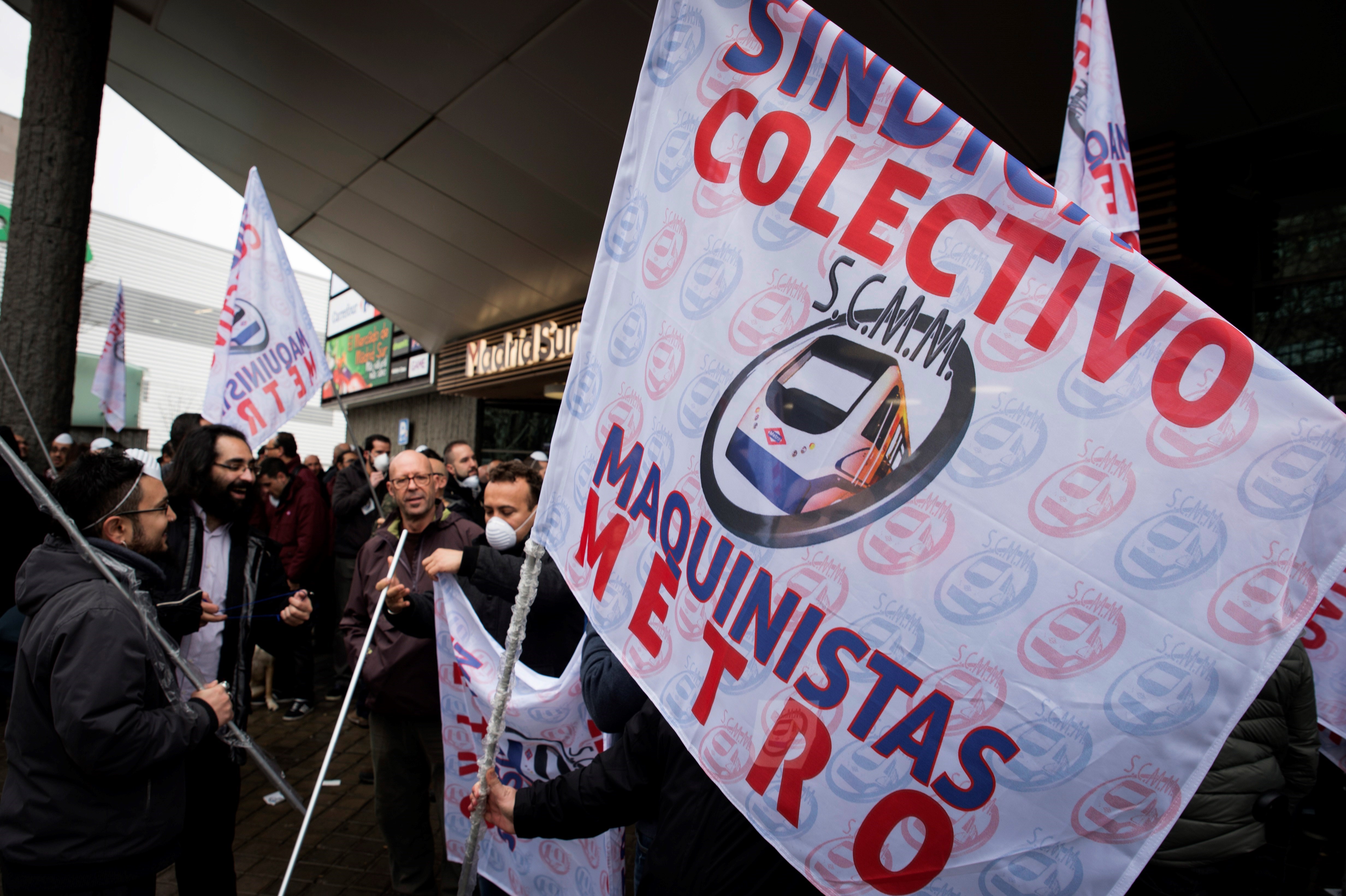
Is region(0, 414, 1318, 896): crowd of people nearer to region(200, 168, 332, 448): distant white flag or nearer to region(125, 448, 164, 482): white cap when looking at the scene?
region(125, 448, 164, 482): white cap

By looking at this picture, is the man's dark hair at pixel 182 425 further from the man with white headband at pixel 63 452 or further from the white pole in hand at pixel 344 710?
the white pole in hand at pixel 344 710

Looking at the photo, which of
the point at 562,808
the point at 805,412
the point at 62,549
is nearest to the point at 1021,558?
the point at 805,412

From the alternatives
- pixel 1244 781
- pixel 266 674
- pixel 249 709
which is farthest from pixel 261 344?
pixel 1244 781

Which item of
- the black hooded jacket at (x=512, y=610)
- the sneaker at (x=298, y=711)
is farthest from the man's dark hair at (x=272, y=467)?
the black hooded jacket at (x=512, y=610)

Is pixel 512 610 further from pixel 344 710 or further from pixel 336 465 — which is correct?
pixel 336 465

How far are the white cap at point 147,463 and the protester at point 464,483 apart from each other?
188 cm

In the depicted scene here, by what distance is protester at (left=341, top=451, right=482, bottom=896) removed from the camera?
3.21 m

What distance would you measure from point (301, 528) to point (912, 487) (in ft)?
20.3

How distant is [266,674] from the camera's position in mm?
6297

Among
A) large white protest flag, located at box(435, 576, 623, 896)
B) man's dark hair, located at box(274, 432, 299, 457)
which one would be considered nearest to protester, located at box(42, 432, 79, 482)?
man's dark hair, located at box(274, 432, 299, 457)

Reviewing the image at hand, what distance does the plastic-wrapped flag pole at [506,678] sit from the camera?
1644 millimetres

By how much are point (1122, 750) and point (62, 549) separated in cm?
268

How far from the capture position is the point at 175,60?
7.96 metres

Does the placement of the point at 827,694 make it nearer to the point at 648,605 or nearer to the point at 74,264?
the point at 648,605
